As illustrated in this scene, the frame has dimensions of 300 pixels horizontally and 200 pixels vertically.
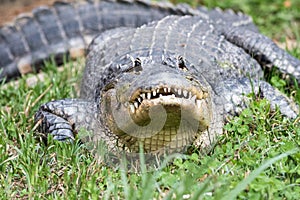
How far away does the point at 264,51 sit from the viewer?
6020 mm

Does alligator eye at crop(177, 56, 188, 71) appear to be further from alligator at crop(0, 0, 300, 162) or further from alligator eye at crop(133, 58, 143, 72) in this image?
alligator eye at crop(133, 58, 143, 72)

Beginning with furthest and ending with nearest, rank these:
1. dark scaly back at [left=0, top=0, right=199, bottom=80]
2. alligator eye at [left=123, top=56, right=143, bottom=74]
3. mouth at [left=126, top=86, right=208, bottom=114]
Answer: dark scaly back at [left=0, top=0, right=199, bottom=80] < alligator eye at [left=123, top=56, right=143, bottom=74] < mouth at [left=126, top=86, right=208, bottom=114]

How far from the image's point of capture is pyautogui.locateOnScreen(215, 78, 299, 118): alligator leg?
507 cm

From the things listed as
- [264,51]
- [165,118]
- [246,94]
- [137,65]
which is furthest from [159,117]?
[264,51]

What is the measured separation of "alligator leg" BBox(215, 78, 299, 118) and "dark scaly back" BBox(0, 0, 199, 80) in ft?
5.88

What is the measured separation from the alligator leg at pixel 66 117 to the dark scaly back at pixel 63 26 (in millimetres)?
1762

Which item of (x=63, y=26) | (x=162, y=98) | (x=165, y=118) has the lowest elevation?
(x=165, y=118)

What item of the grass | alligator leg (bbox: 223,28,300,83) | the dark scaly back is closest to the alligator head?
the grass

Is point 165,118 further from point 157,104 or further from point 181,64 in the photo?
point 181,64

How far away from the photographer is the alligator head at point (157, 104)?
13.5ft

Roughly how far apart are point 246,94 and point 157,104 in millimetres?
1339

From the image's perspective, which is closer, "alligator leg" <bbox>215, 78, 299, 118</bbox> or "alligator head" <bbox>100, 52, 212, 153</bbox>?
"alligator head" <bbox>100, 52, 212, 153</bbox>

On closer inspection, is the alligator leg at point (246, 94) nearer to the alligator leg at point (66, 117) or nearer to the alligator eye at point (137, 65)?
the alligator eye at point (137, 65)

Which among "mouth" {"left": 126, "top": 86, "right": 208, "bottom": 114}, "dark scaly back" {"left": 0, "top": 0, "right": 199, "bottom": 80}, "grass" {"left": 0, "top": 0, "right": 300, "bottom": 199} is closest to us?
"grass" {"left": 0, "top": 0, "right": 300, "bottom": 199}
